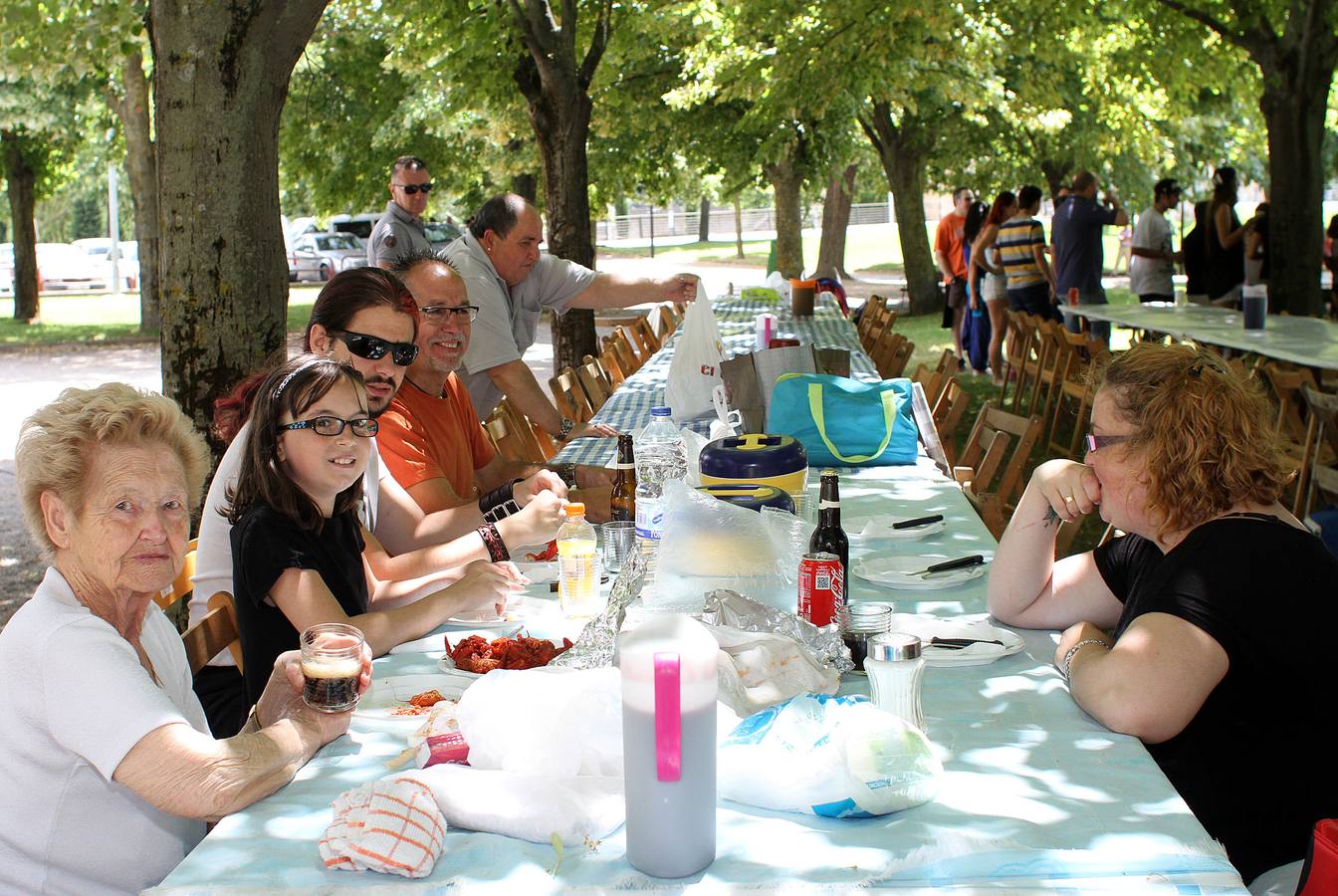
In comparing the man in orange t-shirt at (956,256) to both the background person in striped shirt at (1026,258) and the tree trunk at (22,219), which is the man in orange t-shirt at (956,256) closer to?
the background person in striped shirt at (1026,258)

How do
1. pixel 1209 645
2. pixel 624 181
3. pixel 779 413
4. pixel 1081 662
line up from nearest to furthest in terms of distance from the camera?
1. pixel 1209 645
2. pixel 1081 662
3. pixel 779 413
4. pixel 624 181

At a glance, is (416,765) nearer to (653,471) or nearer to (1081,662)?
(1081,662)

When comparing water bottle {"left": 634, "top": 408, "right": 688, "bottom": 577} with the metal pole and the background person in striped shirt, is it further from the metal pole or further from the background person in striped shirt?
the metal pole

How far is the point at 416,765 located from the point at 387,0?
9904 mm

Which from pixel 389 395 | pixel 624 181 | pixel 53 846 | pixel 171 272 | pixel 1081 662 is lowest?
pixel 53 846

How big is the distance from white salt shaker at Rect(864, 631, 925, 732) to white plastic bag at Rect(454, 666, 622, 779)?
45cm

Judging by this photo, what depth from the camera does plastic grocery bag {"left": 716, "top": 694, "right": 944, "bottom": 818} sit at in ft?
5.96

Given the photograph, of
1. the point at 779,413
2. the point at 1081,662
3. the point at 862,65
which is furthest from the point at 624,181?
the point at 1081,662

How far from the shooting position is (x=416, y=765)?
206cm

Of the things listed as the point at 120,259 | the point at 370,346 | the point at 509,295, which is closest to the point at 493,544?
the point at 370,346

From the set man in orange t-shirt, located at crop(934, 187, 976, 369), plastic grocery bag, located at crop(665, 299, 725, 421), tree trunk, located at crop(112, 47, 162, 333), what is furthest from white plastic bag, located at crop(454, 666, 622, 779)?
tree trunk, located at crop(112, 47, 162, 333)

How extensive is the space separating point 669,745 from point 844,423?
324cm

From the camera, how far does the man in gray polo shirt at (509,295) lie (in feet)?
18.2

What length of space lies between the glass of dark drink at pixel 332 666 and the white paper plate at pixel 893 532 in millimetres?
1796
